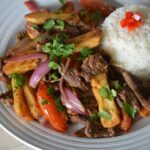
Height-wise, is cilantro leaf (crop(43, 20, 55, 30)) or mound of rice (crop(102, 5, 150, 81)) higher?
cilantro leaf (crop(43, 20, 55, 30))

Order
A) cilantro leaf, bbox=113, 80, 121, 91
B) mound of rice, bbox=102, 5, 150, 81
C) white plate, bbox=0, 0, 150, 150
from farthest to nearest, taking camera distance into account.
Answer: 1. mound of rice, bbox=102, 5, 150, 81
2. cilantro leaf, bbox=113, 80, 121, 91
3. white plate, bbox=0, 0, 150, 150

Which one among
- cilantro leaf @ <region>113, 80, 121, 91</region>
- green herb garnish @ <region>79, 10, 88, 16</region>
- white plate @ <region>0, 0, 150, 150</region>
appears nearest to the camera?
white plate @ <region>0, 0, 150, 150</region>

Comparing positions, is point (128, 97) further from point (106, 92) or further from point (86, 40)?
point (86, 40)

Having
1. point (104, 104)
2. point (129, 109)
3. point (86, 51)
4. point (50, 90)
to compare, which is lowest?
point (129, 109)

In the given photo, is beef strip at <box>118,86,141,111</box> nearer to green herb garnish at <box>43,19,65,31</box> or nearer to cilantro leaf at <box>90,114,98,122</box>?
cilantro leaf at <box>90,114,98,122</box>

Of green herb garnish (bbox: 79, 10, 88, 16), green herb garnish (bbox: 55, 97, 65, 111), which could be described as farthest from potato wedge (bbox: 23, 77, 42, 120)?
green herb garnish (bbox: 79, 10, 88, 16)

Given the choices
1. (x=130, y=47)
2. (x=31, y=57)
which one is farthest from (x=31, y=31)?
(x=130, y=47)

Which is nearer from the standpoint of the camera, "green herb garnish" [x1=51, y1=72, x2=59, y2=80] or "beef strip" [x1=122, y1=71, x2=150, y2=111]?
"beef strip" [x1=122, y1=71, x2=150, y2=111]
